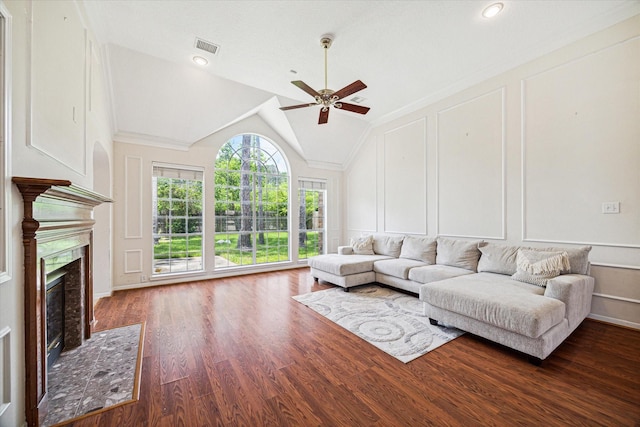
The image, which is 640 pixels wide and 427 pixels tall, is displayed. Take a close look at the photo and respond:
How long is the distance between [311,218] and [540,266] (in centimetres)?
475

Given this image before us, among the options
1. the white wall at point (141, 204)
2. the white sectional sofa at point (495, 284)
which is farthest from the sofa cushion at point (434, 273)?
the white wall at point (141, 204)

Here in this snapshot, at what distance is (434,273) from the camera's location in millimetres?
3654

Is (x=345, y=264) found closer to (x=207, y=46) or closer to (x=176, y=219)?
(x=176, y=219)

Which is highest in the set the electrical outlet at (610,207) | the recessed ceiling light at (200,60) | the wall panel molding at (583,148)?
the recessed ceiling light at (200,60)

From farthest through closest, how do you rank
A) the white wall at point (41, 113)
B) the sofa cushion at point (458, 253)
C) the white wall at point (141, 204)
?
the white wall at point (141, 204) → the sofa cushion at point (458, 253) → the white wall at point (41, 113)

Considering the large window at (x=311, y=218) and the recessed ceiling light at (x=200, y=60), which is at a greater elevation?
the recessed ceiling light at (x=200, y=60)

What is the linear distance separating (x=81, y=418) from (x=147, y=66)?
4.13 m

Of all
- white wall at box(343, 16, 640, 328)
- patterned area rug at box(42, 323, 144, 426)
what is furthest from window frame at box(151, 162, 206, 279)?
white wall at box(343, 16, 640, 328)

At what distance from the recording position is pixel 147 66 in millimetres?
3785

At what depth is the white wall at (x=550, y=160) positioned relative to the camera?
2877mm

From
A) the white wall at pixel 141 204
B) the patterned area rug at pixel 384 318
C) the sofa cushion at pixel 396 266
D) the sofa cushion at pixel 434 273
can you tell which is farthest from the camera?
the white wall at pixel 141 204

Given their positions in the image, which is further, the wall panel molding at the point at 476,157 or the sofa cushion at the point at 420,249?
the sofa cushion at the point at 420,249

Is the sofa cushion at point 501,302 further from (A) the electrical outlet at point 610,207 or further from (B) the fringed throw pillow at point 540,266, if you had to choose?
(A) the electrical outlet at point 610,207

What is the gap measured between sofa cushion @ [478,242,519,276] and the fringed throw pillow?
7.7 inches
